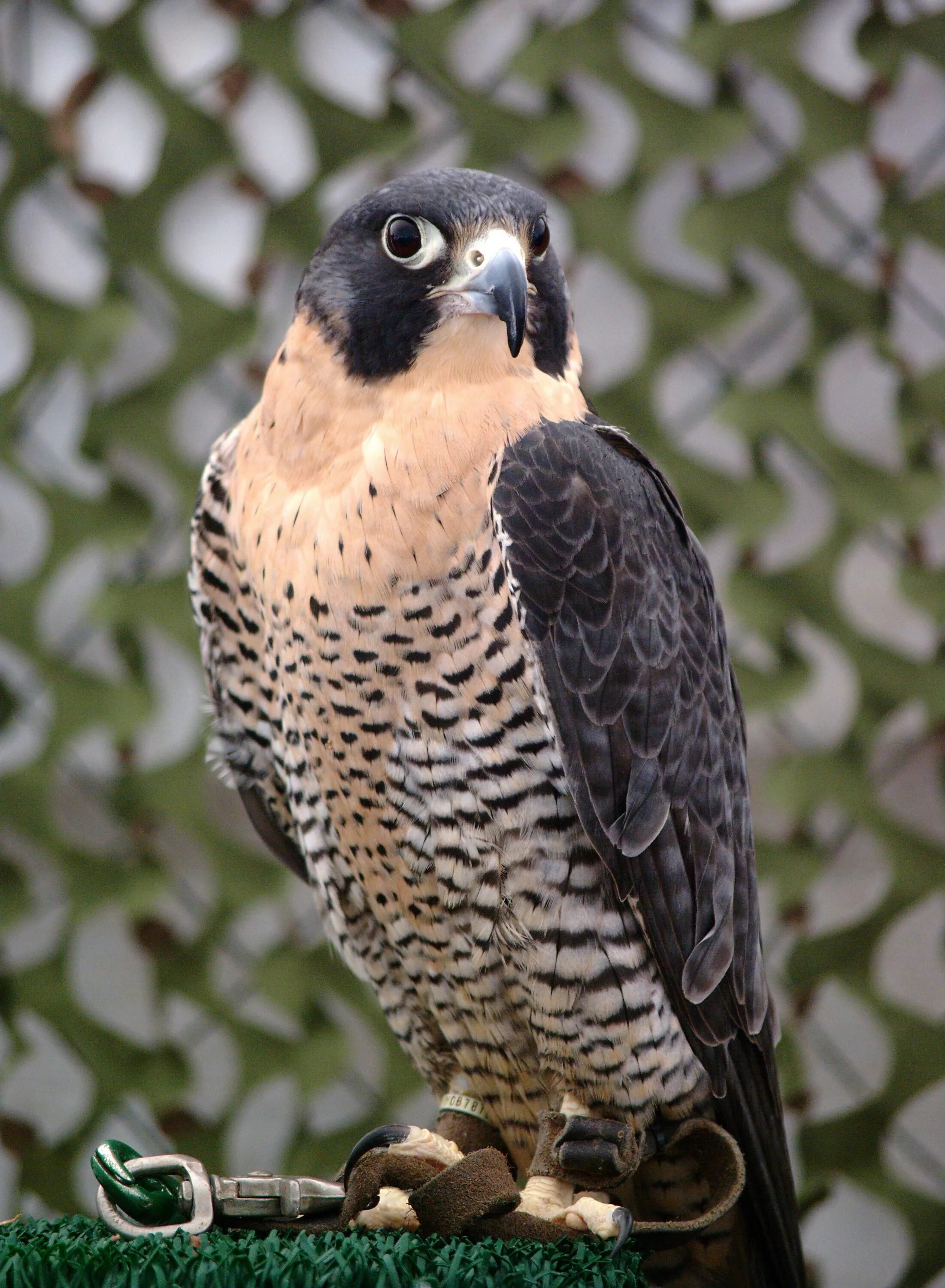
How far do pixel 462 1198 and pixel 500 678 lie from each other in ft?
1.49

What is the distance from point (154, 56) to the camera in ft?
7.50

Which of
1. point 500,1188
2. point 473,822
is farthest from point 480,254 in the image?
point 500,1188

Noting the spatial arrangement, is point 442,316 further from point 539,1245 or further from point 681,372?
point 681,372

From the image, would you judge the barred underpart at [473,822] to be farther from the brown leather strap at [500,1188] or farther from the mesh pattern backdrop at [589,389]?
the mesh pattern backdrop at [589,389]

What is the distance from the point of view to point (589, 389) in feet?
7.31

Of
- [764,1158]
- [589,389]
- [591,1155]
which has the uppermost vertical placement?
[589,389]

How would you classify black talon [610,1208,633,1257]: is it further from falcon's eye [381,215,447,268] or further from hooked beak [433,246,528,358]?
falcon's eye [381,215,447,268]

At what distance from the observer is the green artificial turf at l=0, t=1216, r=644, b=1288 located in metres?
0.84

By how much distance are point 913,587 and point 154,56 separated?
1.78 metres

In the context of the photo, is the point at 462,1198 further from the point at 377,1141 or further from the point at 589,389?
the point at 589,389

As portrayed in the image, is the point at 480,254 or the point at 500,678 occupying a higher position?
the point at 480,254

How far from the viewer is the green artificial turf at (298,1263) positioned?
0.84 m

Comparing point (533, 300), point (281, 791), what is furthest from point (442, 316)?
point (281, 791)

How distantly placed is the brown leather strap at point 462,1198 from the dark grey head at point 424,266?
73 cm
